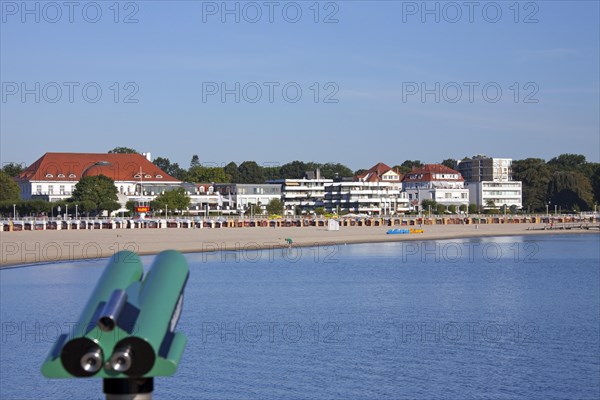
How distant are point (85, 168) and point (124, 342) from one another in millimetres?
111107

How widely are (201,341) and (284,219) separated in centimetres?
7882


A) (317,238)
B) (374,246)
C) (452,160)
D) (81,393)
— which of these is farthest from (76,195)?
(452,160)

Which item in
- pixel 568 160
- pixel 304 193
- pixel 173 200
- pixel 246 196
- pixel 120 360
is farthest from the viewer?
pixel 568 160

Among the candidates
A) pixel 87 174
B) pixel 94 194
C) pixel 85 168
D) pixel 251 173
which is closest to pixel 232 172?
pixel 251 173

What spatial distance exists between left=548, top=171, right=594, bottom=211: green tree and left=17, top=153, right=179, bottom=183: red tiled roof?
57618 mm

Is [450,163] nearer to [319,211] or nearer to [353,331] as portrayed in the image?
[319,211]

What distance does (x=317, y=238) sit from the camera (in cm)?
8262

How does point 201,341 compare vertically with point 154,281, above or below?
below

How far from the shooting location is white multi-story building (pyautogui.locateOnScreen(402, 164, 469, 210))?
136 meters

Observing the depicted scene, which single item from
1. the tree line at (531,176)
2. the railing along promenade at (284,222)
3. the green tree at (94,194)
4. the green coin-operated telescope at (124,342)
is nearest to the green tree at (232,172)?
the tree line at (531,176)

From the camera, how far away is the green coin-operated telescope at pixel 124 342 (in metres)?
2.50

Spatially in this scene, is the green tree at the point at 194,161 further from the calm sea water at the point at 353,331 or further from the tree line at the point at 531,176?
the calm sea water at the point at 353,331

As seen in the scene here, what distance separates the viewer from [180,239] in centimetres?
7262

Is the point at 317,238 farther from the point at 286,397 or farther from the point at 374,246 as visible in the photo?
the point at 286,397
